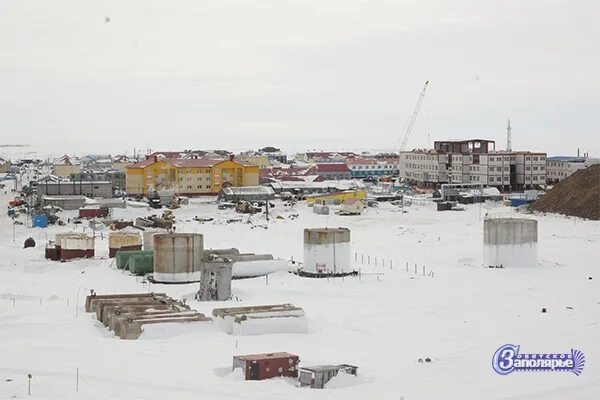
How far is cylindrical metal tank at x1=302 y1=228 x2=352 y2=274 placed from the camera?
82.2 feet

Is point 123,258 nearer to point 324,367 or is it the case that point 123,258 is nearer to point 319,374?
point 324,367

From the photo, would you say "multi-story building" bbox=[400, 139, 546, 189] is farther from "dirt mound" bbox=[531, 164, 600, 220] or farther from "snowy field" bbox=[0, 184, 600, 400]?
"snowy field" bbox=[0, 184, 600, 400]

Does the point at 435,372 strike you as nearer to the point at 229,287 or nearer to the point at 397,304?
the point at 397,304

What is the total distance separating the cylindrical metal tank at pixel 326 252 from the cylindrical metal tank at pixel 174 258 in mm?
3343

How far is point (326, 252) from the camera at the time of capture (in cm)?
2506

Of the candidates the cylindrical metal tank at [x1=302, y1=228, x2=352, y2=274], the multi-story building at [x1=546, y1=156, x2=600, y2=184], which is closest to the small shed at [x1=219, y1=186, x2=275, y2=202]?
the multi-story building at [x1=546, y1=156, x2=600, y2=184]

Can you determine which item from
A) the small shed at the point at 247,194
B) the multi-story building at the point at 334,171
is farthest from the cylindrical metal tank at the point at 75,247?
the multi-story building at the point at 334,171

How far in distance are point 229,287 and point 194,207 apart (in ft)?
104

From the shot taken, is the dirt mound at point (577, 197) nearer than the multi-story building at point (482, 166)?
Yes

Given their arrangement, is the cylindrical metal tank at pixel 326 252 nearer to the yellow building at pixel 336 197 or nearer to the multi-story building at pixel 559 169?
the yellow building at pixel 336 197

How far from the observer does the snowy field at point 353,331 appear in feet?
43.0

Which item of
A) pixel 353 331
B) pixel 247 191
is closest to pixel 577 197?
pixel 247 191

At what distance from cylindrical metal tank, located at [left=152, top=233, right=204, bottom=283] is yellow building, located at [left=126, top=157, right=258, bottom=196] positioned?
3566cm

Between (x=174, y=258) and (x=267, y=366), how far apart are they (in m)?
10.7
